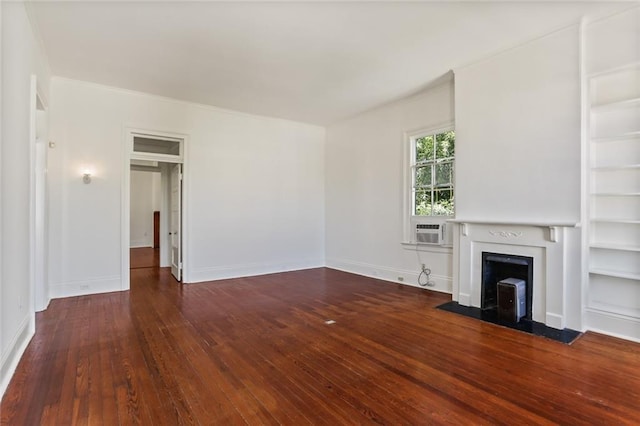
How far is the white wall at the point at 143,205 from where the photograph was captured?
11383mm

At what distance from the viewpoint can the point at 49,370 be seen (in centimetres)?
258

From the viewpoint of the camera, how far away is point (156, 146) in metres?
6.11

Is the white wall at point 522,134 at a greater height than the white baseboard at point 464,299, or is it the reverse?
the white wall at point 522,134

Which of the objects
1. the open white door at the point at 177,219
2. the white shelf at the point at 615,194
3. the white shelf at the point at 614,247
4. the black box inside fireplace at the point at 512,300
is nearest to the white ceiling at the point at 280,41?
the open white door at the point at 177,219

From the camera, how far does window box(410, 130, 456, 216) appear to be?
16.6ft

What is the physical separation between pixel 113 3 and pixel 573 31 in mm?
4556

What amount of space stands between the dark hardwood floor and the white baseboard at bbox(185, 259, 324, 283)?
1.58 meters

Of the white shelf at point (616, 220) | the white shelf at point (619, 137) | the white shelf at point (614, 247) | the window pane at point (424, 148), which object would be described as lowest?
the white shelf at point (614, 247)

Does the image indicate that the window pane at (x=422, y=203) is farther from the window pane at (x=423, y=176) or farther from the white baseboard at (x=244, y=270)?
the white baseboard at (x=244, y=270)

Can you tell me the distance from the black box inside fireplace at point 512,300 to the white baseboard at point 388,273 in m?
1.21

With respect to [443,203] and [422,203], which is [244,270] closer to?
[422,203]

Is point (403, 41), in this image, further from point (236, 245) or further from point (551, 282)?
point (236, 245)

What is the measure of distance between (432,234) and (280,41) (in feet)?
11.4

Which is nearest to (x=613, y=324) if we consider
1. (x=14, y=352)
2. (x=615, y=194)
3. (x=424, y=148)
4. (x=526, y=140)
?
(x=615, y=194)
